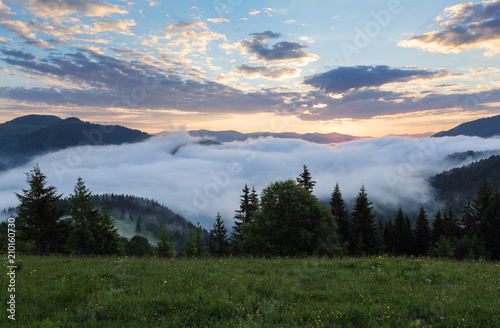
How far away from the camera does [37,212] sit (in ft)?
112

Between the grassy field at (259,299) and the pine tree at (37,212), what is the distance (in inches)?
1162

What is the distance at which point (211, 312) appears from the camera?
6453 millimetres

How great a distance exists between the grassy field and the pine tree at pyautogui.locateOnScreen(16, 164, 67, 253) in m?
29.5

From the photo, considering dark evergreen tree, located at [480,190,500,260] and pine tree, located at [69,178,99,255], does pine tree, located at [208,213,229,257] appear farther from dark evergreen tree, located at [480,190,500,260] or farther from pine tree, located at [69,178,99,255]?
dark evergreen tree, located at [480,190,500,260]

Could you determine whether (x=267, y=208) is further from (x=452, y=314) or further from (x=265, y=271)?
(x=452, y=314)

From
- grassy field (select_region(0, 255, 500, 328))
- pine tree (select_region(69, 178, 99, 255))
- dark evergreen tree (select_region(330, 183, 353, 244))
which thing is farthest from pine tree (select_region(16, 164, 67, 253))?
dark evergreen tree (select_region(330, 183, 353, 244))

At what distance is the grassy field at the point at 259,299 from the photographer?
605cm

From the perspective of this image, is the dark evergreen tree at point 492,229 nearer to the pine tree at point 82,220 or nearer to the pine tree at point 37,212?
the pine tree at point 82,220

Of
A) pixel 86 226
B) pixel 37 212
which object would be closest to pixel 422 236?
pixel 86 226

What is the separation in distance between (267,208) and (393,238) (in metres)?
43.5

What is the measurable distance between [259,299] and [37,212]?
38.3 meters

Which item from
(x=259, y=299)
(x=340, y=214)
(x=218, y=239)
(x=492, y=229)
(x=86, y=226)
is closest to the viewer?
(x=259, y=299)

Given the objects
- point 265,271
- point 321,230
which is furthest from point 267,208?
point 265,271

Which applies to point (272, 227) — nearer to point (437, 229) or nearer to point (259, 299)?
point (259, 299)
